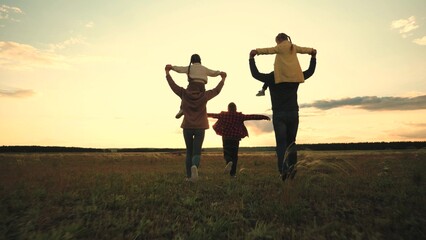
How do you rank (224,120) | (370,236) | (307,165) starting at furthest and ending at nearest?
(224,120) < (307,165) < (370,236)

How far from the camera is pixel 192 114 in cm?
805

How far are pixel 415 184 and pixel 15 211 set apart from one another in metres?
6.41

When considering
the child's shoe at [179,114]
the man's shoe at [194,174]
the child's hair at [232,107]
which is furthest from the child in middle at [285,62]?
the child's hair at [232,107]

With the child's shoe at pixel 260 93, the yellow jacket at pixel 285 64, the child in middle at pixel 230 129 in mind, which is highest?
the yellow jacket at pixel 285 64

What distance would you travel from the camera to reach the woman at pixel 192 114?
8.00 meters

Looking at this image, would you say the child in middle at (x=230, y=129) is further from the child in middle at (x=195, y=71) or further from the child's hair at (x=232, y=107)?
the child in middle at (x=195, y=71)

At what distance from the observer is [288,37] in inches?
301

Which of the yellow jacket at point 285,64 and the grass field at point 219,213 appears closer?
the grass field at point 219,213

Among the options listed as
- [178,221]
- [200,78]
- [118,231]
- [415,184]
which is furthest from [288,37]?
[118,231]

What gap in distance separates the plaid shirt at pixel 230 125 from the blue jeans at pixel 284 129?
2.50m

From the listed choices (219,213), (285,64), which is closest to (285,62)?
(285,64)

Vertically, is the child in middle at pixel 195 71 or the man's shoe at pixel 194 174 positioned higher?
the child in middle at pixel 195 71

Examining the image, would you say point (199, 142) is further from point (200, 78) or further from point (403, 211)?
point (403, 211)

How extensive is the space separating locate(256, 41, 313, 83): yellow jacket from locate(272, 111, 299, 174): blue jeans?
2.39 feet
